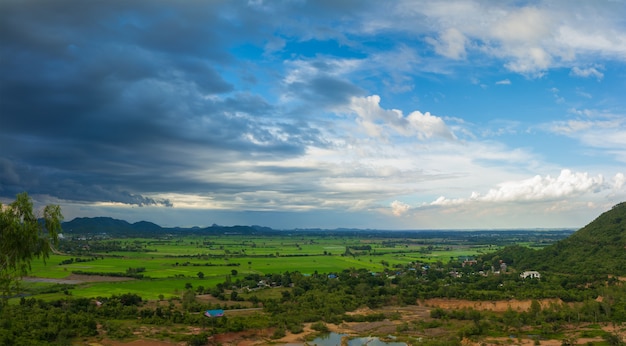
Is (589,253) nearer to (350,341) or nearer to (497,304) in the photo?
(497,304)

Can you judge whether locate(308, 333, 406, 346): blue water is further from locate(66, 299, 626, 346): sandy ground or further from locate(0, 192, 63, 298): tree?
locate(0, 192, 63, 298): tree

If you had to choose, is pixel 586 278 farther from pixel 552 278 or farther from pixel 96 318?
pixel 96 318

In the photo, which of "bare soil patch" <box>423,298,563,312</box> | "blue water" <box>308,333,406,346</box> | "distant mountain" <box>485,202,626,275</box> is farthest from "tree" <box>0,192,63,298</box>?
"distant mountain" <box>485,202,626,275</box>

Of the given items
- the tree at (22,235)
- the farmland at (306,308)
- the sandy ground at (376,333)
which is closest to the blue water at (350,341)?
the farmland at (306,308)

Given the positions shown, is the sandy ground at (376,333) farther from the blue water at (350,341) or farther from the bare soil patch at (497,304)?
the blue water at (350,341)

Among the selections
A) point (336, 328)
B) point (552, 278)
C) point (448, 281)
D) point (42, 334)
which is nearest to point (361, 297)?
point (336, 328)

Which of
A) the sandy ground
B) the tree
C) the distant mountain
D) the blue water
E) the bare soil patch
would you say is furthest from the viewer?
the distant mountain
